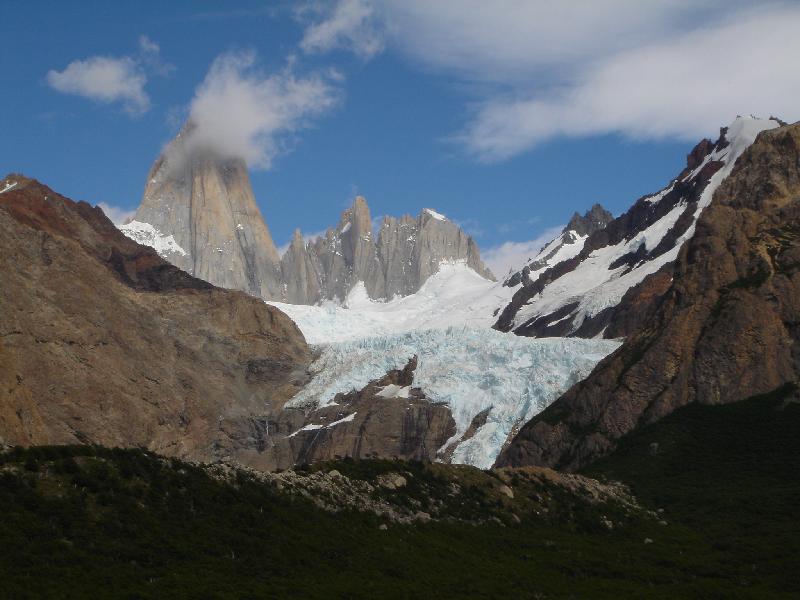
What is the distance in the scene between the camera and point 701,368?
103m

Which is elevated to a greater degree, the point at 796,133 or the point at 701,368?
the point at 796,133

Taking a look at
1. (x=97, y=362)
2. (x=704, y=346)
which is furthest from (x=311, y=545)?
(x=97, y=362)

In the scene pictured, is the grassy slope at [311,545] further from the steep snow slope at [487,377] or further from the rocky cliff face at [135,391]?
the rocky cliff face at [135,391]

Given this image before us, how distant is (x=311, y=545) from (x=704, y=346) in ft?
208

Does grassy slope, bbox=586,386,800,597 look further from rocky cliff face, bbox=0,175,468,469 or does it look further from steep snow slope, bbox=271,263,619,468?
rocky cliff face, bbox=0,175,468,469

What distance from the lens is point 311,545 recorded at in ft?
162

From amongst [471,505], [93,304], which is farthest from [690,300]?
[93,304]

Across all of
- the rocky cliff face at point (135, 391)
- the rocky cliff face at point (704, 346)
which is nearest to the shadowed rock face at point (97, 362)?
the rocky cliff face at point (135, 391)

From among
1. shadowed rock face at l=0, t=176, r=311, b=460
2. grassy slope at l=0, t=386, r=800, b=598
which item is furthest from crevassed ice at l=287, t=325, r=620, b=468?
grassy slope at l=0, t=386, r=800, b=598

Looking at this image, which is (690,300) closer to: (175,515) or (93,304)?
(175,515)

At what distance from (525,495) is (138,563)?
36.6m

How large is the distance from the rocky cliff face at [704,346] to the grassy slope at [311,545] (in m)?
24.2

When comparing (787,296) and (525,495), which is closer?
(525,495)

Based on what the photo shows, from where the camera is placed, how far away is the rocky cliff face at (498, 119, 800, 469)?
333 feet
